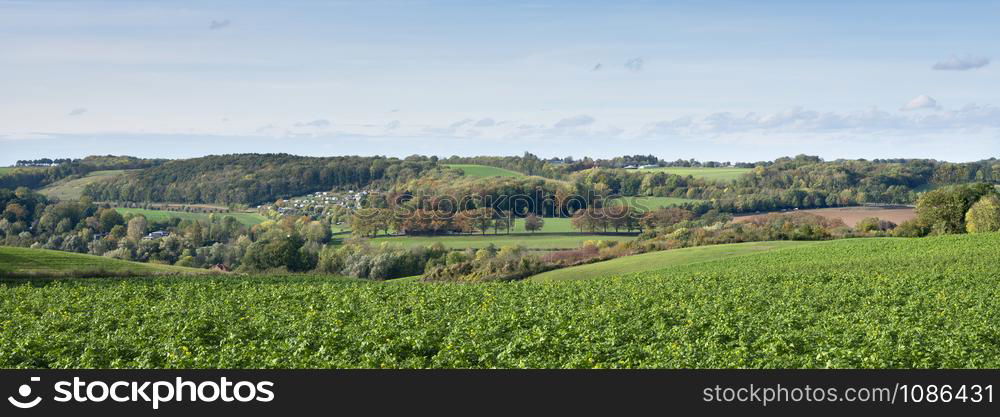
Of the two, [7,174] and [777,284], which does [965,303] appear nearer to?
[777,284]

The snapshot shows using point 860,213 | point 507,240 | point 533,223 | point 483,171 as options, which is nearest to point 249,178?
point 483,171

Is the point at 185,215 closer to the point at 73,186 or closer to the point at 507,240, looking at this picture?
the point at 73,186

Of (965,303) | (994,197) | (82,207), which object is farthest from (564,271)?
(82,207)

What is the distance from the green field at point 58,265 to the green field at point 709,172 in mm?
108101

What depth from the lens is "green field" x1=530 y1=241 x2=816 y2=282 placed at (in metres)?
52.5

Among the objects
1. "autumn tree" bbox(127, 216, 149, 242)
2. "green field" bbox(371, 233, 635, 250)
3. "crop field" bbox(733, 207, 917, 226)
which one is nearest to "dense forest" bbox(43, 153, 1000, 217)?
"crop field" bbox(733, 207, 917, 226)

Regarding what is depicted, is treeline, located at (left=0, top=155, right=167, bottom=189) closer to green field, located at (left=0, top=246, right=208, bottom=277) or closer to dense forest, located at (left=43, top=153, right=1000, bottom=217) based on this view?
dense forest, located at (left=43, top=153, right=1000, bottom=217)

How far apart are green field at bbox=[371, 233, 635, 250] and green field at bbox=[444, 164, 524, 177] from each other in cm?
4971

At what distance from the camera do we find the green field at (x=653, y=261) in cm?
5253

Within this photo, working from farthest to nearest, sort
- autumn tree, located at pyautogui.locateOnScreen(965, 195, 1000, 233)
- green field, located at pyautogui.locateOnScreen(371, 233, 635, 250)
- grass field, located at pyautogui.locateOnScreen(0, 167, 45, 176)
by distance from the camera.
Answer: grass field, located at pyautogui.locateOnScreen(0, 167, 45, 176), green field, located at pyautogui.locateOnScreen(371, 233, 635, 250), autumn tree, located at pyautogui.locateOnScreen(965, 195, 1000, 233)

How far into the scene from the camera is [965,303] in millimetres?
29359

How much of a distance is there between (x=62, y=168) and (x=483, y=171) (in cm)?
8250

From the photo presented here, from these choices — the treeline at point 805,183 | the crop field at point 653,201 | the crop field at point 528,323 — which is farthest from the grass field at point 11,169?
the crop field at point 528,323

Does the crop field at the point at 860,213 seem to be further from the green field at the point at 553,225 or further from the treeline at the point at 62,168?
the treeline at the point at 62,168
